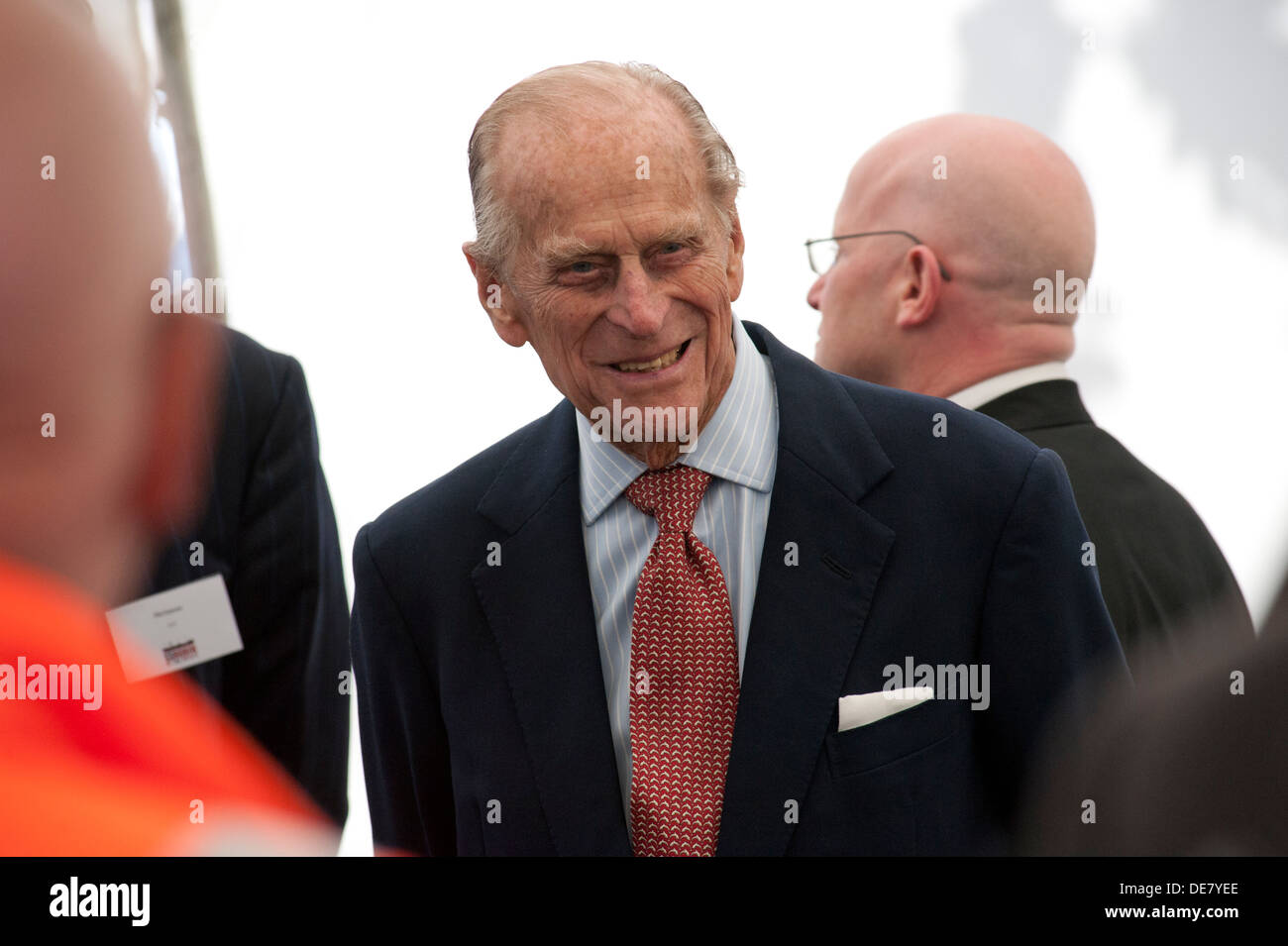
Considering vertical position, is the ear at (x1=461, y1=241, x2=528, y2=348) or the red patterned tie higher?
the ear at (x1=461, y1=241, x2=528, y2=348)

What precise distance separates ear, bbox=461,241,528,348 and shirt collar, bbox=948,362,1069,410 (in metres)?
0.73

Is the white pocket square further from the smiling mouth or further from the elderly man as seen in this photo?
the smiling mouth

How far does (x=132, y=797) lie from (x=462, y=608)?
781 millimetres

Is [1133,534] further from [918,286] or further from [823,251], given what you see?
[823,251]

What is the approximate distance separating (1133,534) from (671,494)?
76cm

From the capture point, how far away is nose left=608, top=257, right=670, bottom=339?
5.04ft

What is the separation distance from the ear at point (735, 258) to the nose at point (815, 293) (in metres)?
0.56

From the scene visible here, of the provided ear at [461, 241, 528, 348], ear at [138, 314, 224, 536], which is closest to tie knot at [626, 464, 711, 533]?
ear at [461, 241, 528, 348]

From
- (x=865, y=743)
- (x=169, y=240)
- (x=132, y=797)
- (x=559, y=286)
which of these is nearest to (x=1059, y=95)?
(x=559, y=286)

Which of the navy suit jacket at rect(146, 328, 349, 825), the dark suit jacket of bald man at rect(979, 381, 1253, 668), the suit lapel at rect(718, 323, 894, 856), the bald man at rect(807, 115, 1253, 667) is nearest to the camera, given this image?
the suit lapel at rect(718, 323, 894, 856)

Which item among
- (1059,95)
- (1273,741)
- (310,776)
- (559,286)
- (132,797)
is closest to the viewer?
(1273,741)
